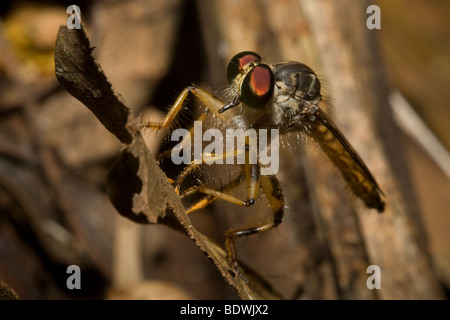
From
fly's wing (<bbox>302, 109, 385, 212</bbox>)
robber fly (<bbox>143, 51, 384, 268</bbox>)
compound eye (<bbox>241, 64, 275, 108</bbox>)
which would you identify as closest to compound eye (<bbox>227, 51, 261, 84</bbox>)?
robber fly (<bbox>143, 51, 384, 268</bbox>)

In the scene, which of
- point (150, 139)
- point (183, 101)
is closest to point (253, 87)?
point (183, 101)

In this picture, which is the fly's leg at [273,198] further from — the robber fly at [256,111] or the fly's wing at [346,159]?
the fly's wing at [346,159]

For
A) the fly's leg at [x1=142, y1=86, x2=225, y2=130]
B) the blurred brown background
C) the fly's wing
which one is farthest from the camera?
the blurred brown background

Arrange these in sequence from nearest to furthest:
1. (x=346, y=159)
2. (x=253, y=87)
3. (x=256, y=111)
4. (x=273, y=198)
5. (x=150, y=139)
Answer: (x=253, y=87) → (x=256, y=111) → (x=273, y=198) → (x=346, y=159) → (x=150, y=139)

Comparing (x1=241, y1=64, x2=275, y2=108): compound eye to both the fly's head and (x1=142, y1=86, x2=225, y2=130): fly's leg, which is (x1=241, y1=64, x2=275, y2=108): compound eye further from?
(x1=142, y1=86, x2=225, y2=130): fly's leg

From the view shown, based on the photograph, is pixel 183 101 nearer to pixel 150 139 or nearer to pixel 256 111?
pixel 256 111

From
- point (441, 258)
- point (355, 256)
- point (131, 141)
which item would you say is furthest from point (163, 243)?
point (131, 141)

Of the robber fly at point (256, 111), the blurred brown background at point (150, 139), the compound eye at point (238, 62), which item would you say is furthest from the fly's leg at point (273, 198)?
the compound eye at point (238, 62)

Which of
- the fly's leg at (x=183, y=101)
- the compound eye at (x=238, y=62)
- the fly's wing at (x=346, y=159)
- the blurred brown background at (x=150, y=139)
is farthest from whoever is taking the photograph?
the blurred brown background at (x=150, y=139)
